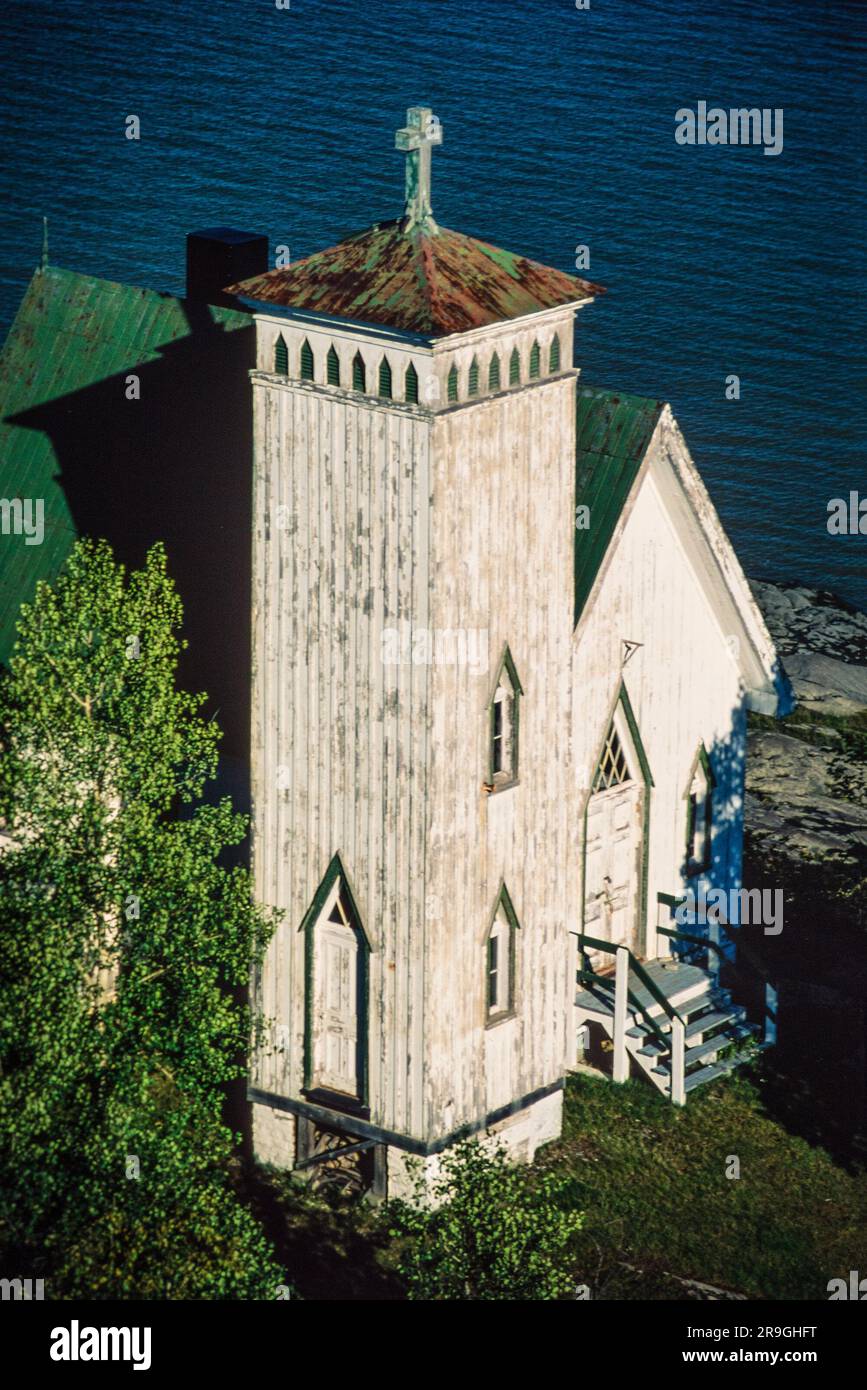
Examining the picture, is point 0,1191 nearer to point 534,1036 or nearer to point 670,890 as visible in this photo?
point 534,1036

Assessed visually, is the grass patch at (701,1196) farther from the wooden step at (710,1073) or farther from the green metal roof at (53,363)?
the green metal roof at (53,363)

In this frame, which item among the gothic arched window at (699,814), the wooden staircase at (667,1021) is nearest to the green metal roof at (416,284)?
the gothic arched window at (699,814)

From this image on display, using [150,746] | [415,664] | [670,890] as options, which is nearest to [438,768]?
[415,664]

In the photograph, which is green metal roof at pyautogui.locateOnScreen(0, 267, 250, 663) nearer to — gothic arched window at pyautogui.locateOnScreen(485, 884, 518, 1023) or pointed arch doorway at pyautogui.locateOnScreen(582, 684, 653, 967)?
pointed arch doorway at pyautogui.locateOnScreen(582, 684, 653, 967)

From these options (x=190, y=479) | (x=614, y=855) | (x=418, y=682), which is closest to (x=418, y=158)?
(x=418, y=682)

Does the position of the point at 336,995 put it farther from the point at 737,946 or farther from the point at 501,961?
the point at 737,946

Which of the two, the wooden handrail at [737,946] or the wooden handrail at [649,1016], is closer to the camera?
the wooden handrail at [649,1016]
